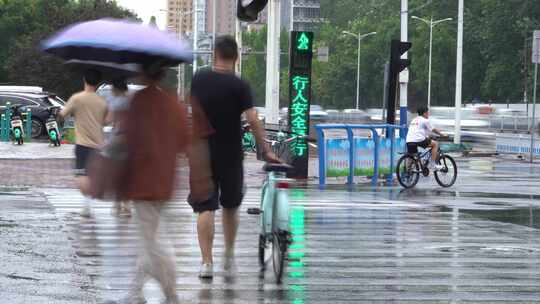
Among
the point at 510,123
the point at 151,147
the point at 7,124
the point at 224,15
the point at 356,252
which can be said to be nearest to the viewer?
the point at 151,147

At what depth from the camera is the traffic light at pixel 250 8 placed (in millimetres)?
11336

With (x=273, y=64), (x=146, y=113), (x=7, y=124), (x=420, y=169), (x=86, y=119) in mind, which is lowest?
(x=420, y=169)

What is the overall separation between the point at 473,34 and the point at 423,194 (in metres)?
69.6

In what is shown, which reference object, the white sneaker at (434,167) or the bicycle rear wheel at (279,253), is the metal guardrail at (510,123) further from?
the bicycle rear wheel at (279,253)

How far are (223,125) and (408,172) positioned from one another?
1370cm

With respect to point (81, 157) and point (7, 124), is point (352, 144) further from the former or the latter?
point (7, 124)

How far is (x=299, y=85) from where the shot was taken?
23.2 meters

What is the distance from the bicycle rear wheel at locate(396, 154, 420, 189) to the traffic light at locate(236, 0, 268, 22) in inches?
453

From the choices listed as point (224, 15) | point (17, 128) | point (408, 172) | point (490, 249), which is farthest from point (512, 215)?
point (224, 15)

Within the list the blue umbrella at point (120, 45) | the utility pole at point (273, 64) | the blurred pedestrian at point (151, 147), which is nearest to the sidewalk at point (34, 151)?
the utility pole at point (273, 64)

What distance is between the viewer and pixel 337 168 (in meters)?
23.1

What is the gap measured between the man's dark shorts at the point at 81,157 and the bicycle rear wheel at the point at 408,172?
33.4 ft

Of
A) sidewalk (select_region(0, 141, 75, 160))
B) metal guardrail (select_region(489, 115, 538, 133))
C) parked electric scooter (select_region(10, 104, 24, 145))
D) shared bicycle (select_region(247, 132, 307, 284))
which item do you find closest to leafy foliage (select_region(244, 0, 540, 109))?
metal guardrail (select_region(489, 115, 538, 133))

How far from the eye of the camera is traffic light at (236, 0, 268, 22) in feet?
37.2
